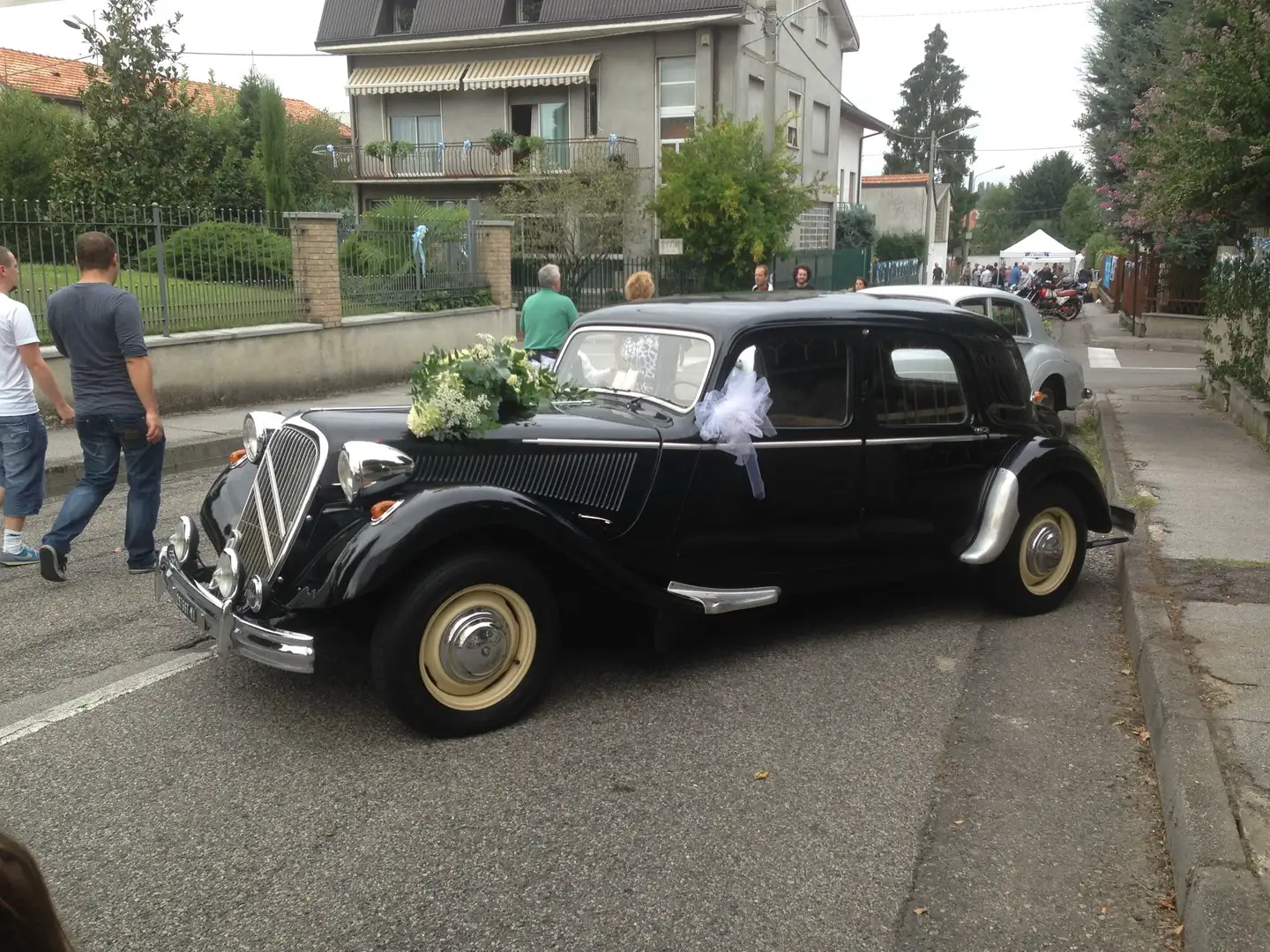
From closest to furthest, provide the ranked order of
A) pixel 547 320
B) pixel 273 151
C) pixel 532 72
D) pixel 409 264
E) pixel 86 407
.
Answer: pixel 86 407 < pixel 547 320 < pixel 409 264 < pixel 273 151 < pixel 532 72

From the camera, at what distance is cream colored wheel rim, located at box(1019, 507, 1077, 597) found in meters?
5.98

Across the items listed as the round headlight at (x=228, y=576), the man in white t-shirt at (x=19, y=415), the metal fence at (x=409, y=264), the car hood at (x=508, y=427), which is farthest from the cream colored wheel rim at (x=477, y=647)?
the metal fence at (x=409, y=264)

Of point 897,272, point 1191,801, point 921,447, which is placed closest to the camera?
point 1191,801

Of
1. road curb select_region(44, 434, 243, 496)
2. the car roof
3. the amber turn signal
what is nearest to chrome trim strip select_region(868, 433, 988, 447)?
the car roof

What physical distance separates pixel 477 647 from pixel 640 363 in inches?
70.8

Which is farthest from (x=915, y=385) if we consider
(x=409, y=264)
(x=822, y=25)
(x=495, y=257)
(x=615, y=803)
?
(x=822, y=25)

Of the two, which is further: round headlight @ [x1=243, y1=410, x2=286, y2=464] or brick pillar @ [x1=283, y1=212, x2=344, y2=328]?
brick pillar @ [x1=283, y1=212, x2=344, y2=328]

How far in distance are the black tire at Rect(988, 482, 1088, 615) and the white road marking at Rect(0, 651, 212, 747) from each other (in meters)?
4.08

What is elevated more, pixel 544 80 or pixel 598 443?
pixel 544 80

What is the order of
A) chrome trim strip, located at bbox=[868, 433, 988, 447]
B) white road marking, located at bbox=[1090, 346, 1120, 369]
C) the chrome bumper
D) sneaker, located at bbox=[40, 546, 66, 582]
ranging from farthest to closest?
1. white road marking, located at bbox=[1090, 346, 1120, 369]
2. sneaker, located at bbox=[40, 546, 66, 582]
3. chrome trim strip, located at bbox=[868, 433, 988, 447]
4. the chrome bumper

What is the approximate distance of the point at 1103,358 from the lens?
22.0 m

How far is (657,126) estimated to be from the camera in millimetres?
31188

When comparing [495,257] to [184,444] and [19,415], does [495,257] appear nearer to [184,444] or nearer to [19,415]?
[184,444]

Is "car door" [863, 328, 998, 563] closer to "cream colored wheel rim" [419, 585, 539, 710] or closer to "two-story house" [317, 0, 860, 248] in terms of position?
"cream colored wheel rim" [419, 585, 539, 710]
